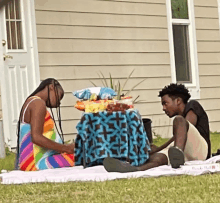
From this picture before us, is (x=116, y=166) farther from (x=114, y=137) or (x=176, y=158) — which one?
(x=176, y=158)

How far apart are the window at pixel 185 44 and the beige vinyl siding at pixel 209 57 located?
0.11 metres

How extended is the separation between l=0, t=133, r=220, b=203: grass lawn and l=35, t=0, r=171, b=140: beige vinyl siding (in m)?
4.34

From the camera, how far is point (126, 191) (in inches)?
166

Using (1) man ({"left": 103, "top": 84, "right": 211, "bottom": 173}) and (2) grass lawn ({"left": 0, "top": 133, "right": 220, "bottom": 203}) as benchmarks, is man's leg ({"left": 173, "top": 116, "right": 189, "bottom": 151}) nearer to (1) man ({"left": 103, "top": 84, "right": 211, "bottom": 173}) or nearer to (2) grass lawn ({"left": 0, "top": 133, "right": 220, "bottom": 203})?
(1) man ({"left": 103, "top": 84, "right": 211, "bottom": 173})

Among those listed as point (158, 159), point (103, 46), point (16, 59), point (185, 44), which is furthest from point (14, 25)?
point (158, 159)

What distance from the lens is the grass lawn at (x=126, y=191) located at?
3.93 metres

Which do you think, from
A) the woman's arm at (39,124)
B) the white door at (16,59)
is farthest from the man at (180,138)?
the white door at (16,59)

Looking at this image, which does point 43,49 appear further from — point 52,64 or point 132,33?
point 132,33

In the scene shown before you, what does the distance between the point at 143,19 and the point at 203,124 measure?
4.36 m

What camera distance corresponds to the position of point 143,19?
10.1m

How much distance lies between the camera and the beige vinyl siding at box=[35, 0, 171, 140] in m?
9.07

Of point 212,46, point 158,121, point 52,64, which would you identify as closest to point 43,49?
point 52,64

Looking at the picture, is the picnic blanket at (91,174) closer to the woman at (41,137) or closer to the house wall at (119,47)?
the woman at (41,137)

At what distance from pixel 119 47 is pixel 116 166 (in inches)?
184
